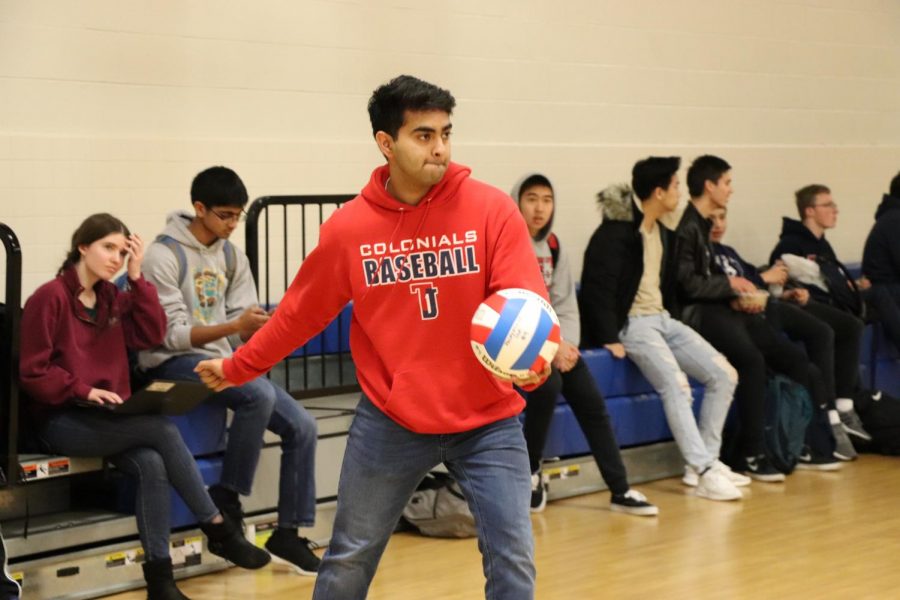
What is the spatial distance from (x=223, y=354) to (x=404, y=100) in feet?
7.85

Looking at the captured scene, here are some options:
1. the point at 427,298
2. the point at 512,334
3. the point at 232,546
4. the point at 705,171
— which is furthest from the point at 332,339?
the point at 512,334

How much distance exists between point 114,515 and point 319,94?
2697 millimetres

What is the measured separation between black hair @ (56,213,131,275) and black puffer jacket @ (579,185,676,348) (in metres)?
2.70

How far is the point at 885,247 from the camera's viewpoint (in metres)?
8.36

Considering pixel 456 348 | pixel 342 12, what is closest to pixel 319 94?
pixel 342 12

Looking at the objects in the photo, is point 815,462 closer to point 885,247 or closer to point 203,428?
point 885,247

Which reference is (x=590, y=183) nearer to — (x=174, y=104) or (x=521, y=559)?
(x=174, y=104)

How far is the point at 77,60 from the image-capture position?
6.20 metres

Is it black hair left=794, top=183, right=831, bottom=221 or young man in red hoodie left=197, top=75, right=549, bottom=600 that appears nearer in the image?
young man in red hoodie left=197, top=75, right=549, bottom=600

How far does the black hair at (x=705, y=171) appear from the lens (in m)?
7.44

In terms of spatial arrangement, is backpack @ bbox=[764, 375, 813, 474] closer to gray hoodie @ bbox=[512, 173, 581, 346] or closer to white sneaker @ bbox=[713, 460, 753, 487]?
white sneaker @ bbox=[713, 460, 753, 487]

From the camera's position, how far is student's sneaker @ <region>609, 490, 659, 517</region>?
646 centimetres

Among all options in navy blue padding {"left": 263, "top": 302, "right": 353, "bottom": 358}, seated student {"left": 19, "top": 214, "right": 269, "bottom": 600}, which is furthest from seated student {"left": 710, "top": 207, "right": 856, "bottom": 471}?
seated student {"left": 19, "top": 214, "right": 269, "bottom": 600}

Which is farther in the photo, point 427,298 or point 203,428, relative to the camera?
point 203,428
